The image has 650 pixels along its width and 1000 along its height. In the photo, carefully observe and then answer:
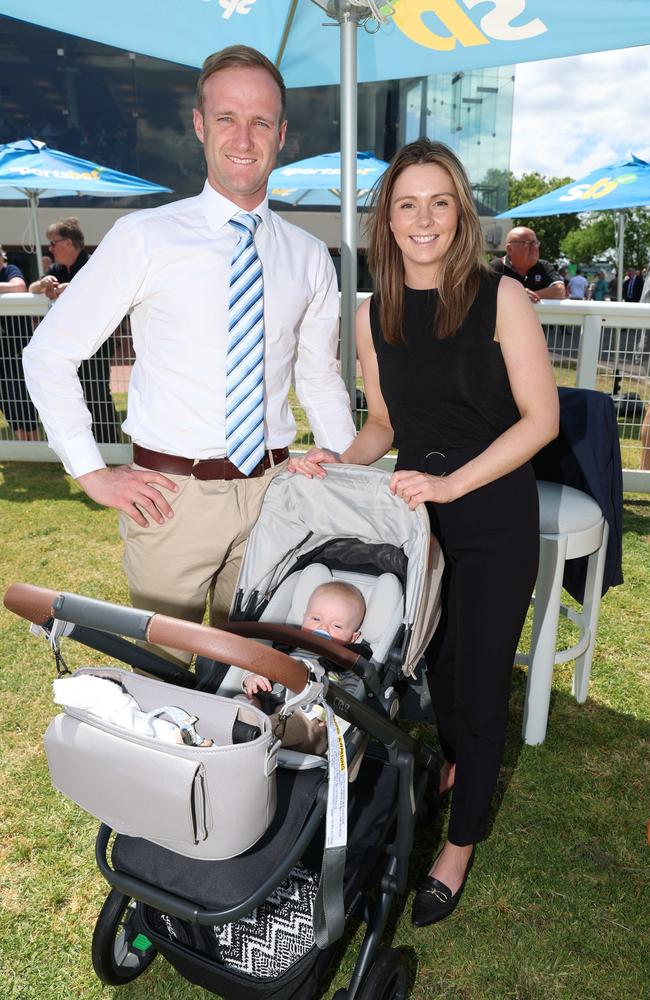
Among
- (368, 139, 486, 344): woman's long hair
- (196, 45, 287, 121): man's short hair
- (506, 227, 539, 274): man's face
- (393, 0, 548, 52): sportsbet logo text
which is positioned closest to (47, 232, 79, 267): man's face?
(506, 227, 539, 274): man's face

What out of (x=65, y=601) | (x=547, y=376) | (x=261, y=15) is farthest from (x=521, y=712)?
(x=261, y=15)

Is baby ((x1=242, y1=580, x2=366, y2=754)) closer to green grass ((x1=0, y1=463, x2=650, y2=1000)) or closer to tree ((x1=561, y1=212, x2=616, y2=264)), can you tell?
green grass ((x1=0, y1=463, x2=650, y2=1000))

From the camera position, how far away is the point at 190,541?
7.75 ft

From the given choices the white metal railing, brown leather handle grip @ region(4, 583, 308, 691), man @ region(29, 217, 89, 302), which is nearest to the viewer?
brown leather handle grip @ region(4, 583, 308, 691)

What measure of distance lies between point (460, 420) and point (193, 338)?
0.83 meters

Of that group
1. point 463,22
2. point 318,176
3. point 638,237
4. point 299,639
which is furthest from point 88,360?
point 638,237

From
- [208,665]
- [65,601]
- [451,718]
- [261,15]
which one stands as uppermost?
[261,15]

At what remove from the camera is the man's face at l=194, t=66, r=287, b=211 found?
216 centimetres

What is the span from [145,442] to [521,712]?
7.58 ft

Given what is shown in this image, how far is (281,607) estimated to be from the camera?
2410mm

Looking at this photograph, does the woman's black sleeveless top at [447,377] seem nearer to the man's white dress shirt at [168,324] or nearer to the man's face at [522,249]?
the man's white dress shirt at [168,324]

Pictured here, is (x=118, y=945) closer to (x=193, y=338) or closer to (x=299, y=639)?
(x=299, y=639)

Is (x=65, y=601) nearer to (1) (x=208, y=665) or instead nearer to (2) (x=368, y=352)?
(1) (x=208, y=665)

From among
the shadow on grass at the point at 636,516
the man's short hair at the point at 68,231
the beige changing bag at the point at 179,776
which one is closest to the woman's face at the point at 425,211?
the beige changing bag at the point at 179,776
